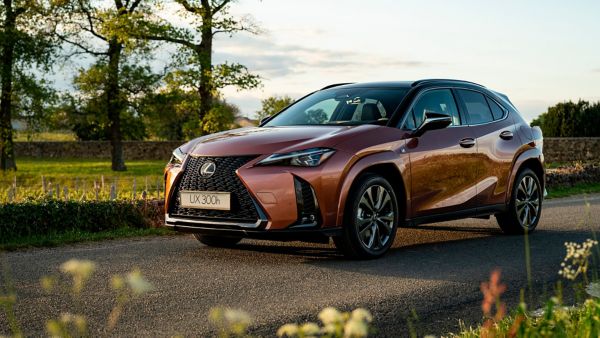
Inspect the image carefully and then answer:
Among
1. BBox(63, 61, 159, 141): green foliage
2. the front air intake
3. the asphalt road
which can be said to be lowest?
the asphalt road

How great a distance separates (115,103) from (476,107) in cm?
3168

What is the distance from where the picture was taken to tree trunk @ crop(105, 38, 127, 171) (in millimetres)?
37750

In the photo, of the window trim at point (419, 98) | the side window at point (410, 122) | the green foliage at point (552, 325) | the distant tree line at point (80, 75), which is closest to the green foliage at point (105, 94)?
the distant tree line at point (80, 75)

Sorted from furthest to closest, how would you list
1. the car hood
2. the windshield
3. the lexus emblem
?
the windshield, the lexus emblem, the car hood

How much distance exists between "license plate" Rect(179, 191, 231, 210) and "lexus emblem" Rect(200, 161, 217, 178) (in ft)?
0.54

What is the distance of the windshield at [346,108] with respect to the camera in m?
8.03

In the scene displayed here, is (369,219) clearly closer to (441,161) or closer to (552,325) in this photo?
(441,161)

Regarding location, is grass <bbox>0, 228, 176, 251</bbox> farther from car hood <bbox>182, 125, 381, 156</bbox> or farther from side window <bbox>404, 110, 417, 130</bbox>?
side window <bbox>404, 110, 417, 130</bbox>

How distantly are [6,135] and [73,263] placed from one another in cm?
3674

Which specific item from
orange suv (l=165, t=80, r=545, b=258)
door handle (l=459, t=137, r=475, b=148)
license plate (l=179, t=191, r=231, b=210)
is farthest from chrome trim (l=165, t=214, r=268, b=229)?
door handle (l=459, t=137, r=475, b=148)

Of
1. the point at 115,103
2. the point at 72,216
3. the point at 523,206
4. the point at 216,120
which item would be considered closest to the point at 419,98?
the point at 523,206

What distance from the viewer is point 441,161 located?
817 centimetres

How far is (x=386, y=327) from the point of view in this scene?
4773 millimetres

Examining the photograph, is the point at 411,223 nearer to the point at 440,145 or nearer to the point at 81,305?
the point at 440,145
